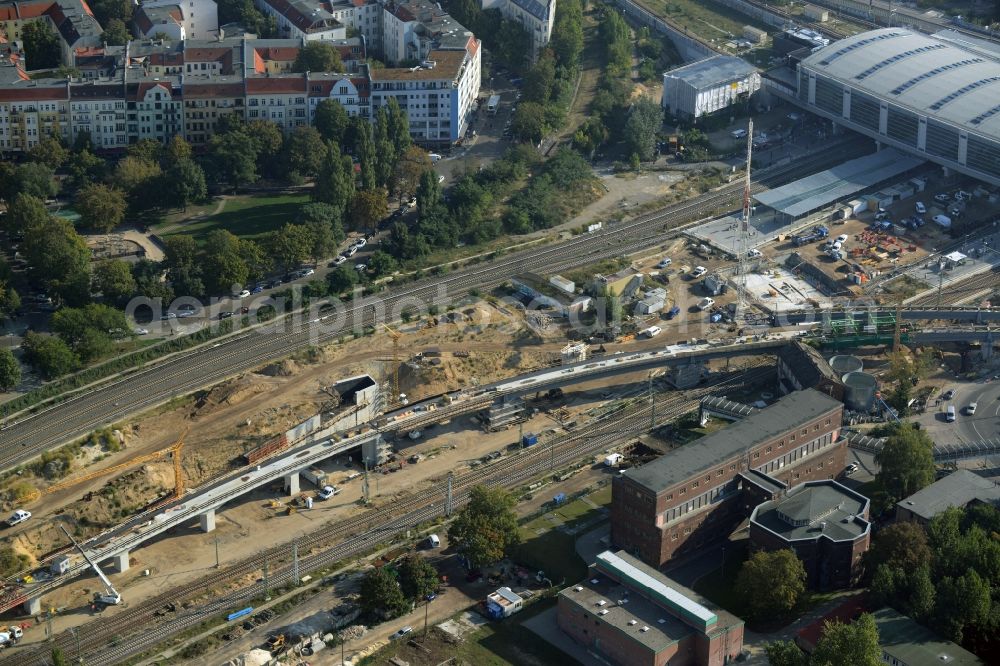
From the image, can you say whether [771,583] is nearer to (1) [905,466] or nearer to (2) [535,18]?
(1) [905,466]

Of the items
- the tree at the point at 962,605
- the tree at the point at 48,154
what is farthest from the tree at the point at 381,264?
the tree at the point at 962,605

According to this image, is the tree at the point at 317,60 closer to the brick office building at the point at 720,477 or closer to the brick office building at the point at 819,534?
the brick office building at the point at 720,477

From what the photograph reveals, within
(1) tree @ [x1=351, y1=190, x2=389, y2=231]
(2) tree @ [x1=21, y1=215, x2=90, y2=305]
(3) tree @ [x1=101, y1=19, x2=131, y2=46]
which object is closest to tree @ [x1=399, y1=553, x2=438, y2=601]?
(2) tree @ [x1=21, y1=215, x2=90, y2=305]

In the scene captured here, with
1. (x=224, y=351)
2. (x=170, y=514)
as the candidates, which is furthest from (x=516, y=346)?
(x=170, y=514)

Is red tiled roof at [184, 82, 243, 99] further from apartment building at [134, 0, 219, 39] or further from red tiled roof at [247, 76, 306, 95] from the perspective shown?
apartment building at [134, 0, 219, 39]

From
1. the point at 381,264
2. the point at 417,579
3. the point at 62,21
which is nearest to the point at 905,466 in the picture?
the point at 417,579

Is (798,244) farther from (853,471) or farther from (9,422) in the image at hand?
(9,422)
